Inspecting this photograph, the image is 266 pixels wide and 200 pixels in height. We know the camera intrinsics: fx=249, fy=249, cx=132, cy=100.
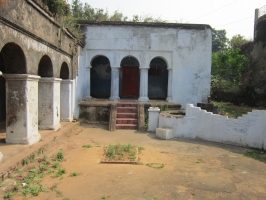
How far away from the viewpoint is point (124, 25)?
13727mm

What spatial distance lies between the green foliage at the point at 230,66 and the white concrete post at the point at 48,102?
44.5 ft

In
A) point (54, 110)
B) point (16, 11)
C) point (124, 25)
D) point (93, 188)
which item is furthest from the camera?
point (124, 25)

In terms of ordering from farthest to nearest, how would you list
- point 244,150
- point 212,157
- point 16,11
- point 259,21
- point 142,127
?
1. point 259,21
2. point 142,127
3. point 244,150
4. point 212,157
5. point 16,11

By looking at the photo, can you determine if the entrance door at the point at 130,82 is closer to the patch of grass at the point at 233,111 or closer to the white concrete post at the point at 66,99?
the patch of grass at the point at 233,111

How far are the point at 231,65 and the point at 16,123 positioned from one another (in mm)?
17242

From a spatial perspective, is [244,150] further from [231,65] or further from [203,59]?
[231,65]

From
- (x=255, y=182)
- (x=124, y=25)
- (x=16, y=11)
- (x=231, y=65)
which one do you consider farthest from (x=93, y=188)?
(x=231, y=65)

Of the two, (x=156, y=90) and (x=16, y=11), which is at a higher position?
(x=16, y=11)

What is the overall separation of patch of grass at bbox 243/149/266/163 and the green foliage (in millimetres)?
11439

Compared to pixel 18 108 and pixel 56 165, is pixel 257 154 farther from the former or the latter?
pixel 18 108

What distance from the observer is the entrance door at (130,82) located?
16312 mm

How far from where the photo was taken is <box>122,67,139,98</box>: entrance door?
642 inches

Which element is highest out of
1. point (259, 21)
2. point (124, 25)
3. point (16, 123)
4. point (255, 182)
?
point (259, 21)

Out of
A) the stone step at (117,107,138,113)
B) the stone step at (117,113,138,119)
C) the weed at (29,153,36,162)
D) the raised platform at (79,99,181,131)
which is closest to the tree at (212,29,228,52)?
the raised platform at (79,99,181,131)
